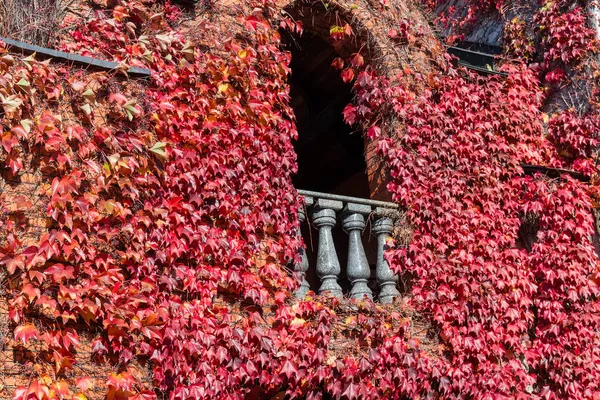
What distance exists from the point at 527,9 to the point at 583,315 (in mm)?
3874

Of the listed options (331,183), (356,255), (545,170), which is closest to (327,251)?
(356,255)

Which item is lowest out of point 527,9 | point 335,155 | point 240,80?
point 335,155

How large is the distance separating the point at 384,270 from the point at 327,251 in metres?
0.68

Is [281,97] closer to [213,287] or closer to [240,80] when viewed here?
[240,80]

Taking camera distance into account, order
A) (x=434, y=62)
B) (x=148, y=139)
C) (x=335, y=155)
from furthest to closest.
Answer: (x=335, y=155)
(x=434, y=62)
(x=148, y=139)

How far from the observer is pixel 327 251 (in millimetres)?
5090

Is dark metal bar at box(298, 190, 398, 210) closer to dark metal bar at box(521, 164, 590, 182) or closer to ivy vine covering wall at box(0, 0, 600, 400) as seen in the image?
ivy vine covering wall at box(0, 0, 600, 400)

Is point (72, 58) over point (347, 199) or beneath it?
over

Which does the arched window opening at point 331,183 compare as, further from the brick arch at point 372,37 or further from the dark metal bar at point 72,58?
the dark metal bar at point 72,58

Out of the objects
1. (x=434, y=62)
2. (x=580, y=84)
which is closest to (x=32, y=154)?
(x=434, y=62)

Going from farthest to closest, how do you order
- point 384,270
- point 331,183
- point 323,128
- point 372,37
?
point 331,183 → point 323,128 → point 372,37 → point 384,270

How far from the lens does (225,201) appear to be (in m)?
4.57

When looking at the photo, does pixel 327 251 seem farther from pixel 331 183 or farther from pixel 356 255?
pixel 331 183

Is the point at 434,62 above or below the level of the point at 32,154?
below
